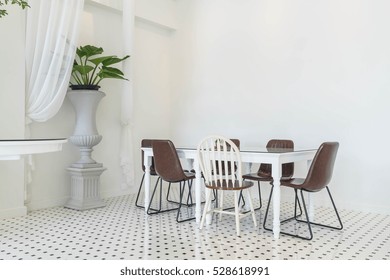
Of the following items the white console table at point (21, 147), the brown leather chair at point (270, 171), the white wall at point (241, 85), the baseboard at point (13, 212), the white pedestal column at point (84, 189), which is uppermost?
the white wall at point (241, 85)

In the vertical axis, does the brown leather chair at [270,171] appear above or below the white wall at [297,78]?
below

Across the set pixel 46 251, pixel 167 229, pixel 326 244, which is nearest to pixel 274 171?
pixel 326 244

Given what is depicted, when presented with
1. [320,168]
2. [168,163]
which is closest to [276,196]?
[320,168]

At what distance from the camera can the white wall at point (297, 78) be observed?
403 cm

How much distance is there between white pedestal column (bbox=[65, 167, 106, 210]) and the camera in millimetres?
4164

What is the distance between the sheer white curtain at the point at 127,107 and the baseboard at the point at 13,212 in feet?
5.28

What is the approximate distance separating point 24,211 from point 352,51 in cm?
458

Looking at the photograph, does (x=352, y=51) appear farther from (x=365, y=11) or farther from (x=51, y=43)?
(x=51, y=43)

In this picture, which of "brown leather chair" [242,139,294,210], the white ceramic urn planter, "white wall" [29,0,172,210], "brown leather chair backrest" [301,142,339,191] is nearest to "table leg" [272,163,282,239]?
"brown leather chair backrest" [301,142,339,191]

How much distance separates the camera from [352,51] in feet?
13.7

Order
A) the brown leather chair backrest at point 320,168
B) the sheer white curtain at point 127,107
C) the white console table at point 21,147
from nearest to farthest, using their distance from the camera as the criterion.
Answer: the white console table at point 21,147, the brown leather chair backrest at point 320,168, the sheer white curtain at point 127,107

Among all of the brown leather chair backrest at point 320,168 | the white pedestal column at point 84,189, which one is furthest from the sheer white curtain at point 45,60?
the brown leather chair backrest at point 320,168

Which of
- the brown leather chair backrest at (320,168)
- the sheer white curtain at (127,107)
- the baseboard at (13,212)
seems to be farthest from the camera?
the sheer white curtain at (127,107)

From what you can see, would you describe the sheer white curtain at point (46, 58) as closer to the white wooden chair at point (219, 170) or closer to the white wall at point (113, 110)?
the white wall at point (113, 110)
